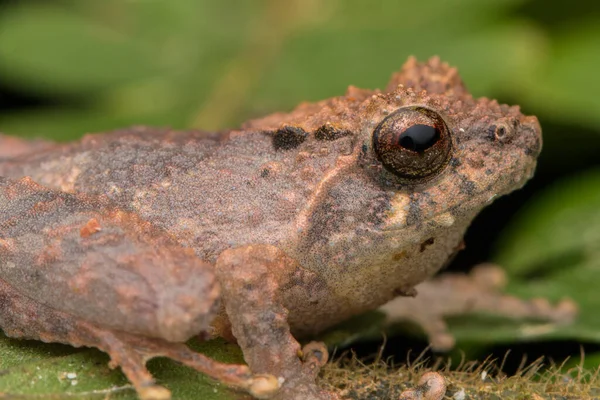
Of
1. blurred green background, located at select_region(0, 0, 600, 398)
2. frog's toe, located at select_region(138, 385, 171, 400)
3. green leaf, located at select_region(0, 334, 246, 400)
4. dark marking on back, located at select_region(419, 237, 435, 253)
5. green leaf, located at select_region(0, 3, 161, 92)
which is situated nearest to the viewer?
frog's toe, located at select_region(138, 385, 171, 400)

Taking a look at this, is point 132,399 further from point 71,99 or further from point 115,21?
point 115,21

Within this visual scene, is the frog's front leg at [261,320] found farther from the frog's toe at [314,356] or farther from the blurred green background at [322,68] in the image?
the blurred green background at [322,68]

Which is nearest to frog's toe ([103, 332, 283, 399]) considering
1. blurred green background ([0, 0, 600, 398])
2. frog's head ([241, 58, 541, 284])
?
frog's head ([241, 58, 541, 284])

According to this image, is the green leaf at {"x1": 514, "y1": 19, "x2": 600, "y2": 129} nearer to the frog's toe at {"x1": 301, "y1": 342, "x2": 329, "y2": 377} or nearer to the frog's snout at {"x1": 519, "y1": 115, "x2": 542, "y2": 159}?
the frog's snout at {"x1": 519, "y1": 115, "x2": 542, "y2": 159}

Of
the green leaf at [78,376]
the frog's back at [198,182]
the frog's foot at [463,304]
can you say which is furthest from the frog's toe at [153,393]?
the frog's foot at [463,304]

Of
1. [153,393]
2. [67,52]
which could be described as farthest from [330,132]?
[67,52]

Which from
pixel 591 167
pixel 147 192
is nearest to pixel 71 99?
pixel 147 192

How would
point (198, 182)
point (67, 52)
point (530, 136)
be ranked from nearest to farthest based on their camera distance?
point (198, 182) < point (530, 136) < point (67, 52)

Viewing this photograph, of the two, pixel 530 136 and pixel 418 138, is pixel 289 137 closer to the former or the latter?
pixel 418 138
